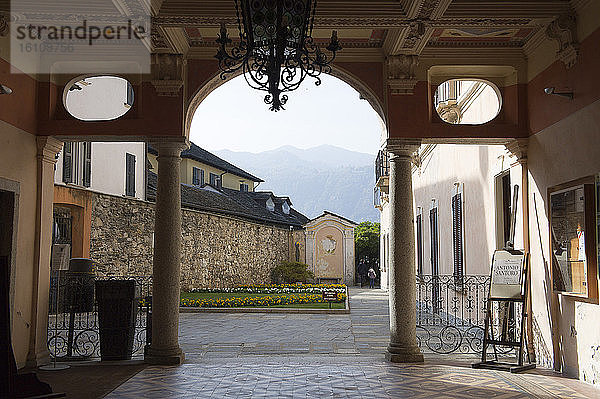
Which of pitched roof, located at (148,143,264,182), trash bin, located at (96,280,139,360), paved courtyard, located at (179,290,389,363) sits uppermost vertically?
pitched roof, located at (148,143,264,182)

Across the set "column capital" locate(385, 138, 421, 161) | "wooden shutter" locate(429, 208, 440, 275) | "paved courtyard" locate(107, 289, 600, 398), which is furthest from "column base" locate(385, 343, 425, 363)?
"wooden shutter" locate(429, 208, 440, 275)

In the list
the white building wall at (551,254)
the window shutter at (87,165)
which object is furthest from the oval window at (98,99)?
the white building wall at (551,254)

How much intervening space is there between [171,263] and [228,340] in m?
2.94

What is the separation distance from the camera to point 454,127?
30.6ft

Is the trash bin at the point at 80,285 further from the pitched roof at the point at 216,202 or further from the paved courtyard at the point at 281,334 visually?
the pitched roof at the point at 216,202

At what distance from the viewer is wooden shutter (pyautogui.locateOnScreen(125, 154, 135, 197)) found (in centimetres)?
2030

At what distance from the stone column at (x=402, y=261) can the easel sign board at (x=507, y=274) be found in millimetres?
1121

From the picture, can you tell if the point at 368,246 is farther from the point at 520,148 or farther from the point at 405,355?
the point at 405,355

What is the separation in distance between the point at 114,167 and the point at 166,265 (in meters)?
11.2

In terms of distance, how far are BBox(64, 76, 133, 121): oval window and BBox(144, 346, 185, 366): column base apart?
372 inches

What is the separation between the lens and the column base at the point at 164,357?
877 centimetres

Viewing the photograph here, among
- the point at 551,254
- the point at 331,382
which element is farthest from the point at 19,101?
the point at 551,254

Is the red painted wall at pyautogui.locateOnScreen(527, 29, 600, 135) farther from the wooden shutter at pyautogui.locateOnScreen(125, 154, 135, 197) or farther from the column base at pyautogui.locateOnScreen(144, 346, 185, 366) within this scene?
the wooden shutter at pyautogui.locateOnScreen(125, 154, 135, 197)

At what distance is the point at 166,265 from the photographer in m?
9.02
